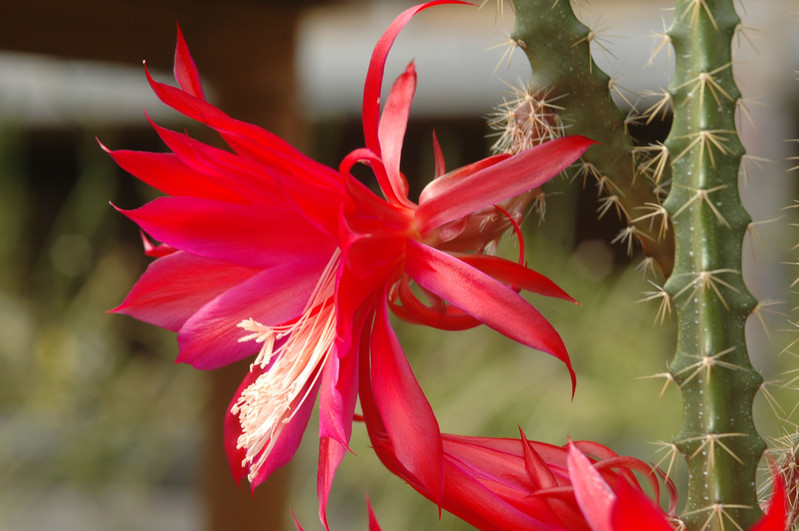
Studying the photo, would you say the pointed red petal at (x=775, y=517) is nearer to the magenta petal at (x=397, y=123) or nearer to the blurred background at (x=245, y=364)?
the magenta petal at (x=397, y=123)

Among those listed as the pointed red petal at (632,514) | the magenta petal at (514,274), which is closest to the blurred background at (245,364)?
the magenta petal at (514,274)

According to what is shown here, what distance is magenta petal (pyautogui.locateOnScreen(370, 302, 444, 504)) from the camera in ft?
0.87

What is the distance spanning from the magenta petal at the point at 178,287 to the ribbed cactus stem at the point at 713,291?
18 cm

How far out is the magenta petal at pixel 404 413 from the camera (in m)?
0.27

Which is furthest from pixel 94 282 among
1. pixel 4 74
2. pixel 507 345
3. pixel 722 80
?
pixel 722 80

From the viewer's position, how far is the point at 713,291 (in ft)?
1.02

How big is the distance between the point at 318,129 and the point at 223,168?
126cm

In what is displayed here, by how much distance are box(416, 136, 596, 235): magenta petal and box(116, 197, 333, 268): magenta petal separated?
2.0 inches

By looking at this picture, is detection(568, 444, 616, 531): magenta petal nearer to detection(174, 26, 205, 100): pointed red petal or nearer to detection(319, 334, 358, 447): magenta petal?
detection(319, 334, 358, 447): magenta petal

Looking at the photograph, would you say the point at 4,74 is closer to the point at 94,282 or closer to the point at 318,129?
the point at 94,282

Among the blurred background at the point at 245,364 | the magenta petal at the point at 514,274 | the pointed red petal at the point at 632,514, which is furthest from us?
the blurred background at the point at 245,364

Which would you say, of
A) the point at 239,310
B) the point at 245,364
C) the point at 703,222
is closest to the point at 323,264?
the point at 239,310

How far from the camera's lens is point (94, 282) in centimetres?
142

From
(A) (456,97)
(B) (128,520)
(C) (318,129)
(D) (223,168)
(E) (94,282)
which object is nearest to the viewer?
(D) (223,168)
